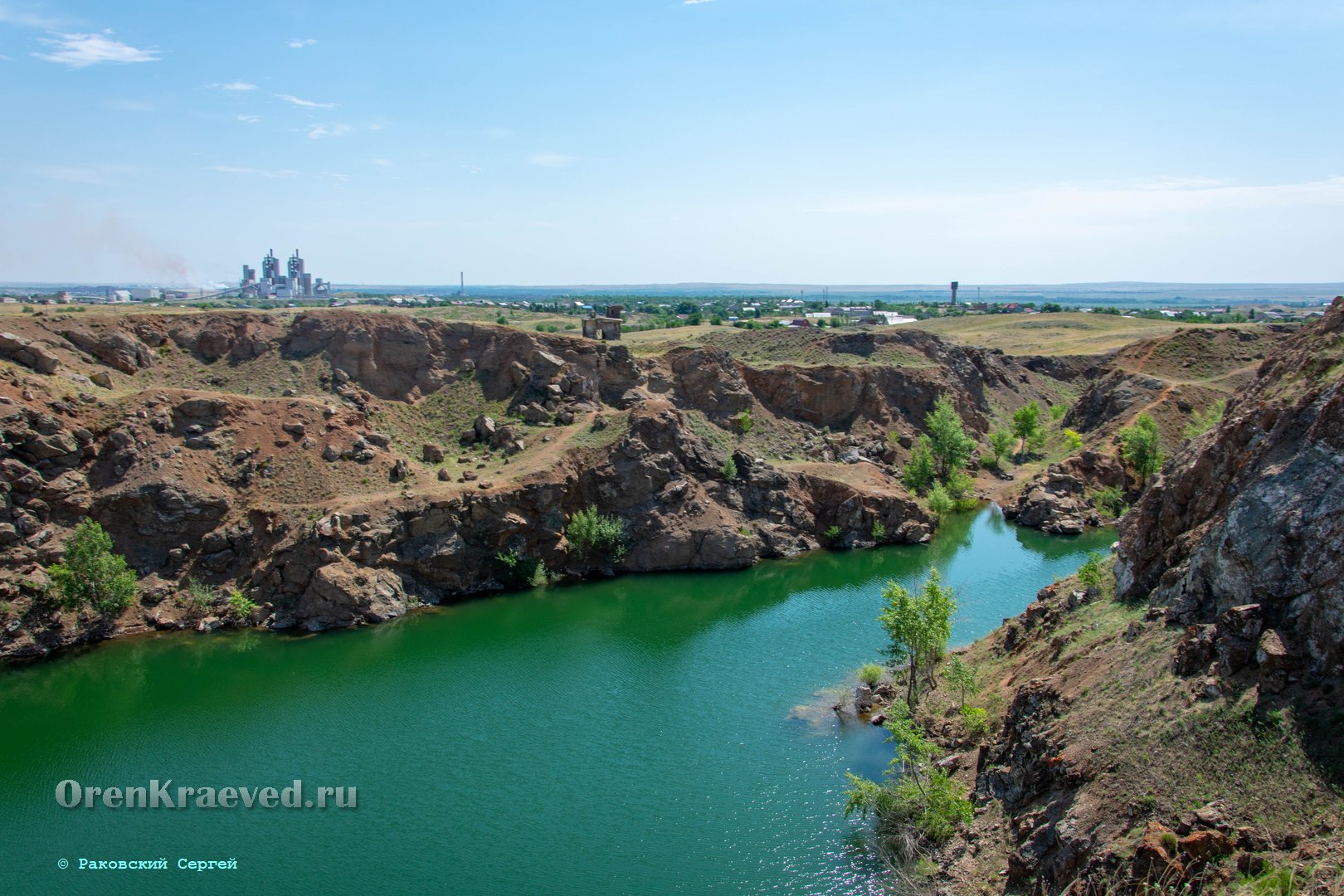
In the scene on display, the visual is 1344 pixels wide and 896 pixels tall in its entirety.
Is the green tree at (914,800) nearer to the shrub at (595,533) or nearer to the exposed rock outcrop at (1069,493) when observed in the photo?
the shrub at (595,533)

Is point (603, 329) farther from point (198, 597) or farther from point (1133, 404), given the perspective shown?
point (1133, 404)

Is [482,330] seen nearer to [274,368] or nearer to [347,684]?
[274,368]

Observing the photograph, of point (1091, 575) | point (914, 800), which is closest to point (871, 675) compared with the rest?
Result: point (1091, 575)

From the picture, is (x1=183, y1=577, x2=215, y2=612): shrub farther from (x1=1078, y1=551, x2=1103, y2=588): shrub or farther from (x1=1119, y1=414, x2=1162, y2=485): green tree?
(x1=1119, y1=414, x2=1162, y2=485): green tree

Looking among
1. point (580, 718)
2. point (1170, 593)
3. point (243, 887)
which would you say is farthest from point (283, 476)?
point (1170, 593)

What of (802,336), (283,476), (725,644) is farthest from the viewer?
(802,336)

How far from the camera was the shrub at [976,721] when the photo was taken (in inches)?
1270

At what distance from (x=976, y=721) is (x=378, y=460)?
39.6 meters

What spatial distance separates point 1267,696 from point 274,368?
61.4 m

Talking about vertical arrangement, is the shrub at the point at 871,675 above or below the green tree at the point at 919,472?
below

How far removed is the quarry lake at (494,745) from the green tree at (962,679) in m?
3.70

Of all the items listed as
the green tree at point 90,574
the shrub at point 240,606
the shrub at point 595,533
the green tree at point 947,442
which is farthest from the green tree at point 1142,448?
the green tree at point 90,574

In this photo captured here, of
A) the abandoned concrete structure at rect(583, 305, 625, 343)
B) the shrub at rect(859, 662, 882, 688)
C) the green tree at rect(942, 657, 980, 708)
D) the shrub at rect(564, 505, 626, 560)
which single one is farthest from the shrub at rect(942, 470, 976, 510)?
the green tree at rect(942, 657, 980, 708)

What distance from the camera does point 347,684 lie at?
144ft
